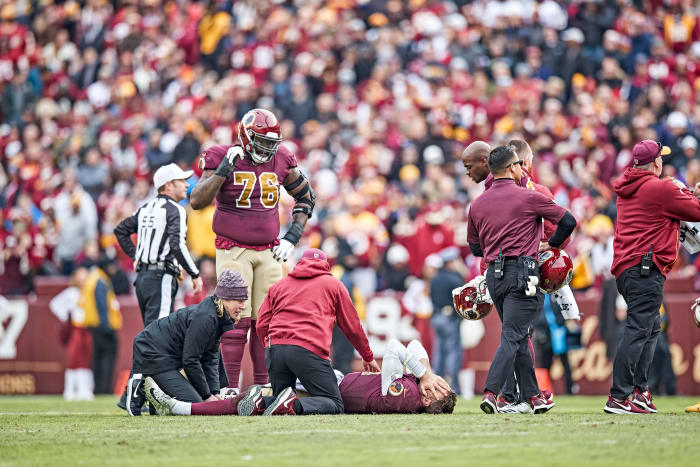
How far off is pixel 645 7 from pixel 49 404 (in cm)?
1339

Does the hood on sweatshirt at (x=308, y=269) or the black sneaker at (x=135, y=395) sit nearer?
the hood on sweatshirt at (x=308, y=269)

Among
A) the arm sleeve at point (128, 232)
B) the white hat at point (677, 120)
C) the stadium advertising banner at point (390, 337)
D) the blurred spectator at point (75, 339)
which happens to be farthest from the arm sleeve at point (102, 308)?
the white hat at point (677, 120)

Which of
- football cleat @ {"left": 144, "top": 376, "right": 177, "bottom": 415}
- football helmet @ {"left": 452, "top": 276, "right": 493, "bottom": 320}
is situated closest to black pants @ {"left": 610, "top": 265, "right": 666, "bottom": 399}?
A: football helmet @ {"left": 452, "top": 276, "right": 493, "bottom": 320}

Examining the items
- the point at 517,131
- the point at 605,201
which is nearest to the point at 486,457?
the point at 605,201

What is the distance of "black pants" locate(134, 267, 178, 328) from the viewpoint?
1240 centimetres

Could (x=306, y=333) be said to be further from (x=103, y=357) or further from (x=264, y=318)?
(x=103, y=357)

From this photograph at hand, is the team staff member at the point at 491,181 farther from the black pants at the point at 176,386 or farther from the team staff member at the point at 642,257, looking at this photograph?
the black pants at the point at 176,386

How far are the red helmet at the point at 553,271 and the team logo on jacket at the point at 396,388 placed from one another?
1.47 m

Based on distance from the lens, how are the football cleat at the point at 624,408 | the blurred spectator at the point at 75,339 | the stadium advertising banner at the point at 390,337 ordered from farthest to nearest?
the blurred spectator at the point at 75,339 < the stadium advertising banner at the point at 390,337 < the football cleat at the point at 624,408

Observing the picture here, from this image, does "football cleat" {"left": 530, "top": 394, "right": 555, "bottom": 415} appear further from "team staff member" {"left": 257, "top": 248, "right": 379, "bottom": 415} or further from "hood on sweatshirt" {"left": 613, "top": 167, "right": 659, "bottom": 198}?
"hood on sweatshirt" {"left": 613, "top": 167, "right": 659, "bottom": 198}

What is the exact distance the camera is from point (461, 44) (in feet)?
80.0

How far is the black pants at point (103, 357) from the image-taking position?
19.5 metres

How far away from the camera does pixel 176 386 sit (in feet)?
36.2

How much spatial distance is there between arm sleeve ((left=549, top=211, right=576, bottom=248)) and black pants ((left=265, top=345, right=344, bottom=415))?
217cm
